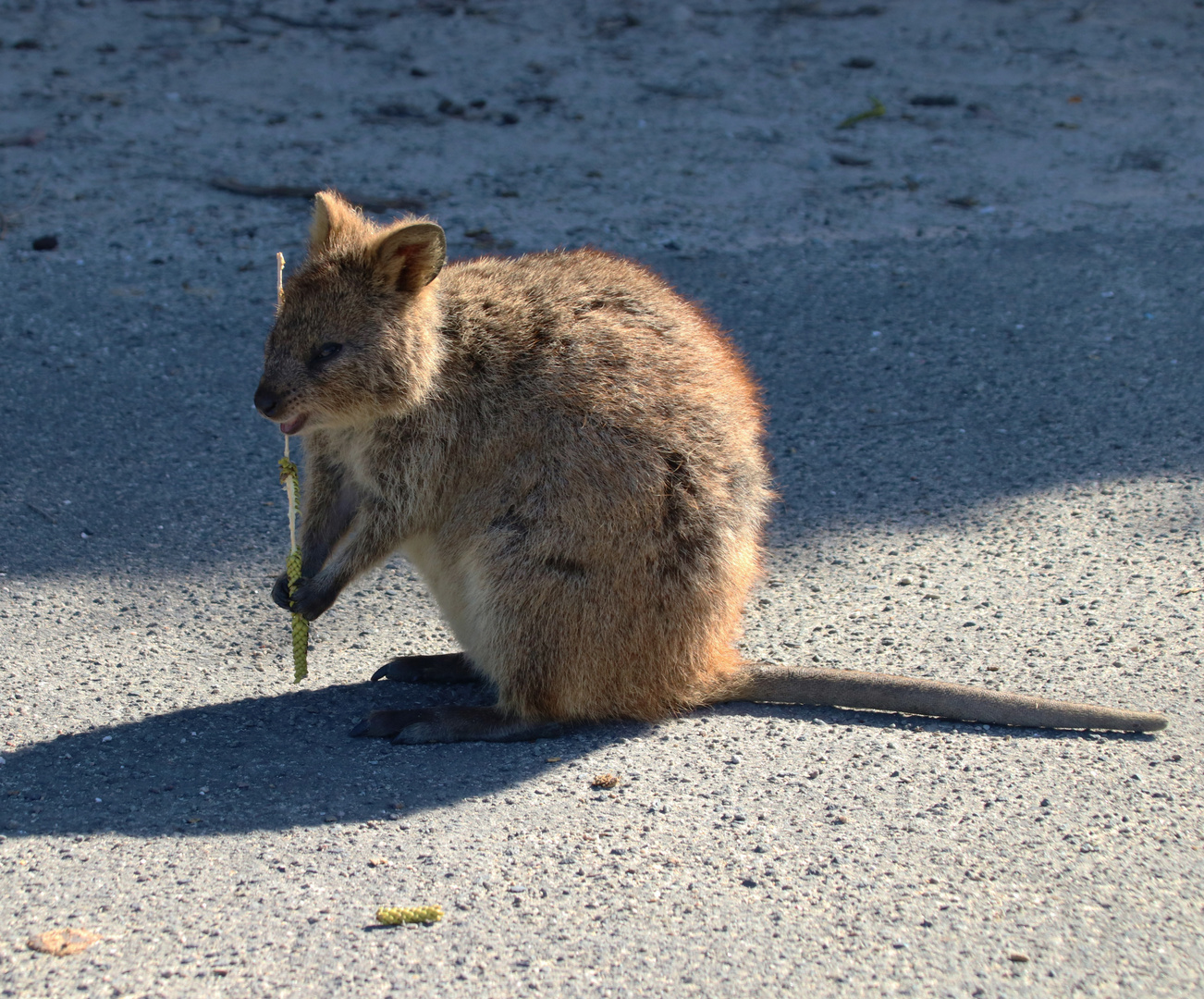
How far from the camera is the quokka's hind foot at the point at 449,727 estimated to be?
3.90 meters

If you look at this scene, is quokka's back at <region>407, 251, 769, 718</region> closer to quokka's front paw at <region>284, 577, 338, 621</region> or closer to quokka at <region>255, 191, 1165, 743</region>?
quokka at <region>255, 191, 1165, 743</region>

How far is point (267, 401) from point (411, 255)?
63 centimetres

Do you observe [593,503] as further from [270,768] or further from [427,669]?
[270,768]

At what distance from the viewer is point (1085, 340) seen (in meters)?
6.62

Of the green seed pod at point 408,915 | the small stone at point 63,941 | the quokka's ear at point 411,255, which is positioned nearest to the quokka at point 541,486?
the quokka's ear at point 411,255

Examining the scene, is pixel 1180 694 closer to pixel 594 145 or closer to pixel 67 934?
pixel 67 934

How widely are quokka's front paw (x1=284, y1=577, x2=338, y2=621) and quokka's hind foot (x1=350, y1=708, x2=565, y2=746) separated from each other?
41cm

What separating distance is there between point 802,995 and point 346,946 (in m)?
1.00

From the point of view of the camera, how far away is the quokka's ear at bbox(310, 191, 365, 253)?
4.06m

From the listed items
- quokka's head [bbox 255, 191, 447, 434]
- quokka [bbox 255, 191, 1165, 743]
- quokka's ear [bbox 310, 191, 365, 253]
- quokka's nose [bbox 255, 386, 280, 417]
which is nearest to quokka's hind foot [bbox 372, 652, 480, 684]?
quokka [bbox 255, 191, 1165, 743]

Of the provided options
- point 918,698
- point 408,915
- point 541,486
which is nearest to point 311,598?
point 541,486

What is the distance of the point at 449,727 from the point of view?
3.93 metres

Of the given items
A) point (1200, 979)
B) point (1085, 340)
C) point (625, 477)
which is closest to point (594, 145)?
point (1085, 340)

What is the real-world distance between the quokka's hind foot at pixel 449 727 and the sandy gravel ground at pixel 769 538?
4.0 inches
